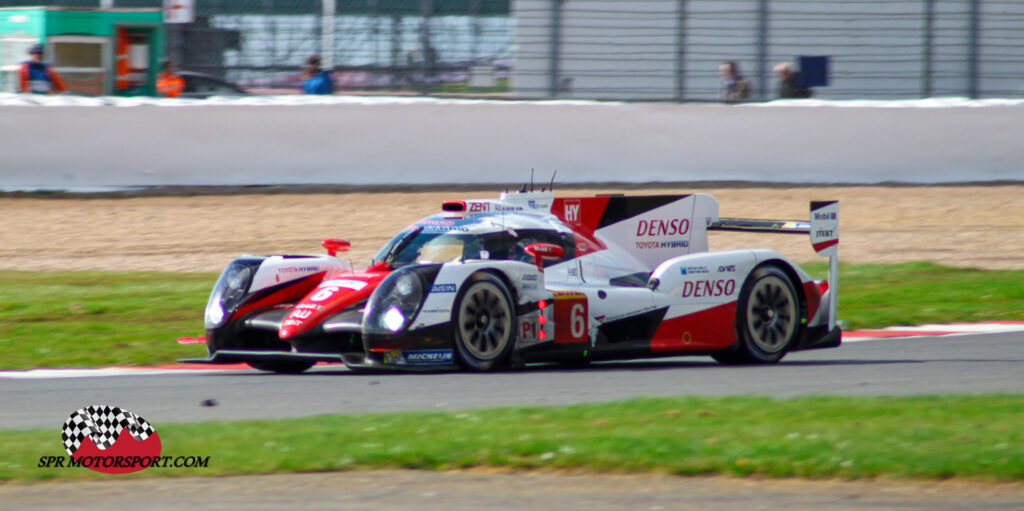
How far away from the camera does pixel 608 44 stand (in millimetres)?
18750

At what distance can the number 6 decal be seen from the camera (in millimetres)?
9344

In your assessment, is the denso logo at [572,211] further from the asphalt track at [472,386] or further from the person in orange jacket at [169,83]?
the person in orange jacket at [169,83]

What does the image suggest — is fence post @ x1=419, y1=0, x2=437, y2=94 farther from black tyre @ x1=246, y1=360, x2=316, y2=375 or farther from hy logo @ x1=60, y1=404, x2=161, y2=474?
hy logo @ x1=60, y1=404, x2=161, y2=474

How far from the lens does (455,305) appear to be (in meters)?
8.80

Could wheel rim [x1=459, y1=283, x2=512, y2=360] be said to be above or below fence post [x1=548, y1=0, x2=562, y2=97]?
below

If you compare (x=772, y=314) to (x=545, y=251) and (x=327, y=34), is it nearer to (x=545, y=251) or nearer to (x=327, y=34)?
(x=545, y=251)

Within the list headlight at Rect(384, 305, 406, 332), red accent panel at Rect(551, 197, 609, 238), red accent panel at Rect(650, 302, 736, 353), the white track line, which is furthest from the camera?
red accent panel at Rect(551, 197, 609, 238)

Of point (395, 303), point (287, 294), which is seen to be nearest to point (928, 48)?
point (287, 294)

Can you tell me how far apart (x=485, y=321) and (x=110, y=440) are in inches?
118

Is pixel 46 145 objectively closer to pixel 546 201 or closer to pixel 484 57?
pixel 484 57

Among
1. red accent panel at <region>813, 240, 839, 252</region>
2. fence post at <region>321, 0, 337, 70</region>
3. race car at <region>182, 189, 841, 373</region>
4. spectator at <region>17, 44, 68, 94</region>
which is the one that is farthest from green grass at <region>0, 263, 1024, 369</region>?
fence post at <region>321, 0, 337, 70</region>

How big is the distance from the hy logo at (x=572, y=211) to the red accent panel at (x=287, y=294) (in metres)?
1.80

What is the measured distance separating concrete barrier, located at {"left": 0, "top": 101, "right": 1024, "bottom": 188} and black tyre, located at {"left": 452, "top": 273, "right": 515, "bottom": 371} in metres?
9.20

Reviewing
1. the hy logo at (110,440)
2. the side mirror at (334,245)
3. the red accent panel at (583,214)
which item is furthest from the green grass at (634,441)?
the side mirror at (334,245)
